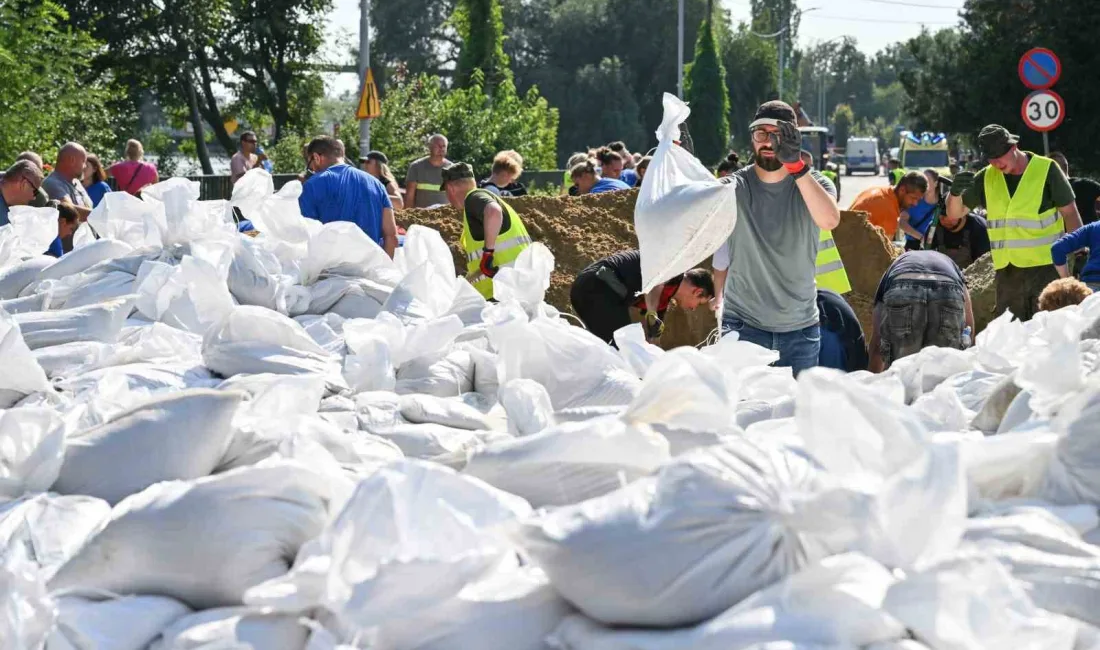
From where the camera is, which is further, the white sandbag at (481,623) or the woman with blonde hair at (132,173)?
the woman with blonde hair at (132,173)

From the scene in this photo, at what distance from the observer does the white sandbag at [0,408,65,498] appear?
2527mm

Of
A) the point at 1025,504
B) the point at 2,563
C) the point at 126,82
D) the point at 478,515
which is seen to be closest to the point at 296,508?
the point at 478,515

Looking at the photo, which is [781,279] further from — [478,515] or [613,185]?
[613,185]

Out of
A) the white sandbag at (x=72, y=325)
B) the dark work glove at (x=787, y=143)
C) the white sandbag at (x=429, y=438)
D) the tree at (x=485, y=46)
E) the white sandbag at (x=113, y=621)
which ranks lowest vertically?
the white sandbag at (x=113, y=621)

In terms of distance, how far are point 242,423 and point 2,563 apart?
586 mm

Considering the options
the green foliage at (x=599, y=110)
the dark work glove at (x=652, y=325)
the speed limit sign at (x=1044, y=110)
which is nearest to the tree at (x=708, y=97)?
the green foliage at (x=599, y=110)

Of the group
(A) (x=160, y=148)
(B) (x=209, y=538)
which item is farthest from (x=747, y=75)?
(B) (x=209, y=538)

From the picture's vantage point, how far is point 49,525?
2.39 m

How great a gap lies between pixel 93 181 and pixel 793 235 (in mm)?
6587

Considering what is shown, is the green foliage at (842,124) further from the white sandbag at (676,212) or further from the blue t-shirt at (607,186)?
the white sandbag at (676,212)

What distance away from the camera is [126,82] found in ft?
90.1

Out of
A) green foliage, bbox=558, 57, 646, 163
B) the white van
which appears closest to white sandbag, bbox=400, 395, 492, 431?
green foliage, bbox=558, 57, 646, 163

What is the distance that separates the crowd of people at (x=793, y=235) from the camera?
14.6 ft

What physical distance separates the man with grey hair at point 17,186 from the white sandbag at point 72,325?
3.33 m
